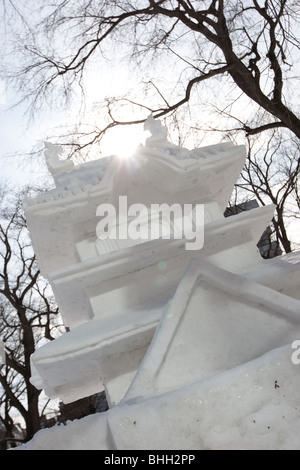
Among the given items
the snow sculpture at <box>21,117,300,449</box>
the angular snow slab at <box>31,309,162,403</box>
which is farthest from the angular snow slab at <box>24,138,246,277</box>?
the angular snow slab at <box>31,309,162,403</box>

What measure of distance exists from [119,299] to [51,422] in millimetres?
19372

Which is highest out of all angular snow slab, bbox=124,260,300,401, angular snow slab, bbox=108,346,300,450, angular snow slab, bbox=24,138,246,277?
angular snow slab, bbox=24,138,246,277

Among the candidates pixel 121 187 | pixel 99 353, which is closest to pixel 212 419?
pixel 99 353

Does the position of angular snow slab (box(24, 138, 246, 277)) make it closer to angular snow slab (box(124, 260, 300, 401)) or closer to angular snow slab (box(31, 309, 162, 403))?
angular snow slab (box(31, 309, 162, 403))

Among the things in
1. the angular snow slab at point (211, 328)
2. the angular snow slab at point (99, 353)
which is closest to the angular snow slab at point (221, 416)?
the angular snow slab at point (211, 328)

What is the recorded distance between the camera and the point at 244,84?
711 centimetres

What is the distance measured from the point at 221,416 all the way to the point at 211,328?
66 cm

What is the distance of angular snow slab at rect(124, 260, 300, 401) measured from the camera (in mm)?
2410

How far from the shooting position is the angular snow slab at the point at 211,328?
241 centimetres

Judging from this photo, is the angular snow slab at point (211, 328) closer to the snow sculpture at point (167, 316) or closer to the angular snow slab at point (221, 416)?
the snow sculpture at point (167, 316)

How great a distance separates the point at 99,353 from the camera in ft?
9.52

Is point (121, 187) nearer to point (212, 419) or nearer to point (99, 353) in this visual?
point (99, 353)

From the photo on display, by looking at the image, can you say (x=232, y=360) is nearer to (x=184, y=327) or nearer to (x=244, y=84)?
(x=184, y=327)

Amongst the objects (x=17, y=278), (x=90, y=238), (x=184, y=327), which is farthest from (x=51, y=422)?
(x=184, y=327)
